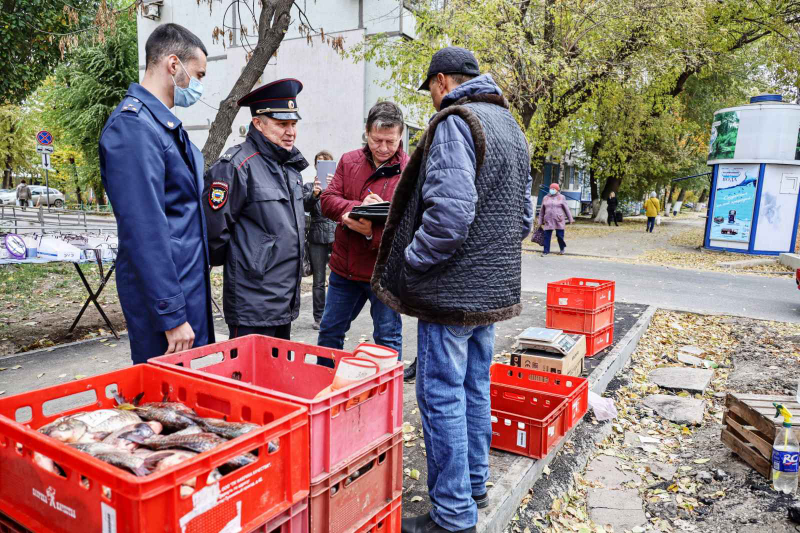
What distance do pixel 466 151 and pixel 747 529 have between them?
2.75 metres

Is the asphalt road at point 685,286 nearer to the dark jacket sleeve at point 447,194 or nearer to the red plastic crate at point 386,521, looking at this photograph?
the dark jacket sleeve at point 447,194

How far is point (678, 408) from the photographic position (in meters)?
5.09

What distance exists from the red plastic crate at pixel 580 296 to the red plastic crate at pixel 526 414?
1.66 meters

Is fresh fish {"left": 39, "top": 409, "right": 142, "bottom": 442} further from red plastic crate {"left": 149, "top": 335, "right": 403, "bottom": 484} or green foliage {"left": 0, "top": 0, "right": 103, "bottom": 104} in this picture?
green foliage {"left": 0, "top": 0, "right": 103, "bottom": 104}

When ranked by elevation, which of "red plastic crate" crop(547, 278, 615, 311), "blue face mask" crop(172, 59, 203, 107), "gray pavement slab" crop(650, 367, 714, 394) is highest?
"blue face mask" crop(172, 59, 203, 107)

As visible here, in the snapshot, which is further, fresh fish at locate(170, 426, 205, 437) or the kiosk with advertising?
the kiosk with advertising

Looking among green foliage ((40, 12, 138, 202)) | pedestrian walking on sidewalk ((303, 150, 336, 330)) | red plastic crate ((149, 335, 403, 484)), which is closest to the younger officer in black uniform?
red plastic crate ((149, 335, 403, 484))

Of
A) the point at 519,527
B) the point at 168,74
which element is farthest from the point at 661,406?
the point at 168,74

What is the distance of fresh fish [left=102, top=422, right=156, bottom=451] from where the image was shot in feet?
5.36

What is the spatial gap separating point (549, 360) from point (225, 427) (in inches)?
142

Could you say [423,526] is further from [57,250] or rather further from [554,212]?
[554,212]

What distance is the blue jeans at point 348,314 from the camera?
400cm

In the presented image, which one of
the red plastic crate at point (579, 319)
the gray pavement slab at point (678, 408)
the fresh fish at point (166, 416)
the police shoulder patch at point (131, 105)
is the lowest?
the gray pavement slab at point (678, 408)

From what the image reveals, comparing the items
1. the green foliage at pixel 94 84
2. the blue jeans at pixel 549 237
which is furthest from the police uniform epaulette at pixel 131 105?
the green foliage at pixel 94 84
